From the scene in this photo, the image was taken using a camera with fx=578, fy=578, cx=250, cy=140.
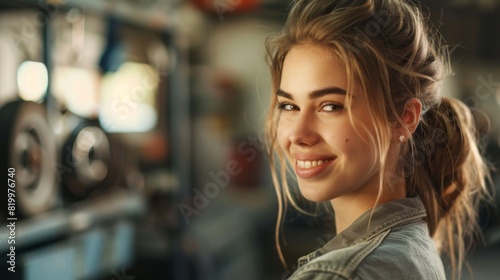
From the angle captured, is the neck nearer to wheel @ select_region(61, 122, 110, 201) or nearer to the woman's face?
the woman's face

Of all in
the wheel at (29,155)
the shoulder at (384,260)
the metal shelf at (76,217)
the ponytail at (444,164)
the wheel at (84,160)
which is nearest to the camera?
the shoulder at (384,260)

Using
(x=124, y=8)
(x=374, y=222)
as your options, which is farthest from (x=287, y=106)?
(x=124, y=8)

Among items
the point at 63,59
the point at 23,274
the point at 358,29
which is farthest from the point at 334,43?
the point at 63,59

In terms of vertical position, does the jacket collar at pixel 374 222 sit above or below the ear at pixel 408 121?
below

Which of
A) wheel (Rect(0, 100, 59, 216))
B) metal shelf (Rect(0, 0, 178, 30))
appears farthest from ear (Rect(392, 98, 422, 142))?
metal shelf (Rect(0, 0, 178, 30))

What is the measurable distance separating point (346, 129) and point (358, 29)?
92mm

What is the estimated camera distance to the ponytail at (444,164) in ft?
2.00

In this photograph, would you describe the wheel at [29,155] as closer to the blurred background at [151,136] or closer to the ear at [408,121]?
the blurred background at [151,136]

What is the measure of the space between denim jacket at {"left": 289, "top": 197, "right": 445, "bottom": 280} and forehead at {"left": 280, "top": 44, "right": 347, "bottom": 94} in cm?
14

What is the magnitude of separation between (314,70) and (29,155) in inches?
50.0

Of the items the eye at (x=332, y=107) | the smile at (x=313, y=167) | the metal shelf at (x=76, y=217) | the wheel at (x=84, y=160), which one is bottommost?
the metal shelf at (x=76, y=217)

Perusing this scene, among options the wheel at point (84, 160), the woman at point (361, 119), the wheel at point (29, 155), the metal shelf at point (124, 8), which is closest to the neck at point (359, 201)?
the woman at point (361, 119)

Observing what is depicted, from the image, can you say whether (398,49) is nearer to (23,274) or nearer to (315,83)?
(315,83)

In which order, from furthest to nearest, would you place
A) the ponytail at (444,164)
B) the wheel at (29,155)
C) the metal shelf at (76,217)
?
the metal shelf at (76,217), the wheel at (29,155), the ponytail at (444,164)
